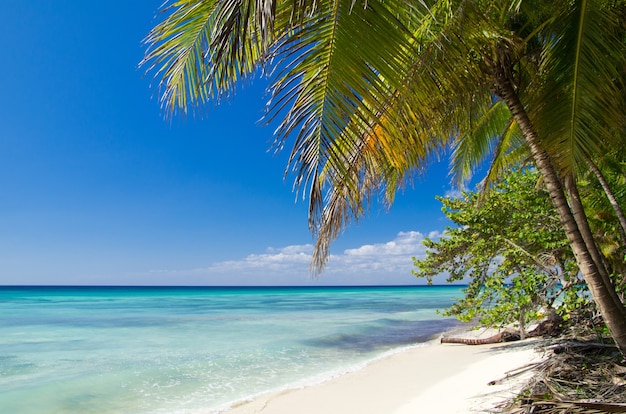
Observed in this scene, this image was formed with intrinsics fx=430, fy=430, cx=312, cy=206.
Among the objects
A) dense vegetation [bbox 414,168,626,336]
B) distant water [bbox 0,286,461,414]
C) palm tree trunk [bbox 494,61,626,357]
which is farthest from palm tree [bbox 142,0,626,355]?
distant water [bbox 0,286,461,414]

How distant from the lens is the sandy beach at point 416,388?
203 inches

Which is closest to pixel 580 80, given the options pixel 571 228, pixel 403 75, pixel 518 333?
pixel 571 228

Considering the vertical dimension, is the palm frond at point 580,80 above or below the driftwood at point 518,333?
above

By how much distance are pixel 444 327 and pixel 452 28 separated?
14.9 m

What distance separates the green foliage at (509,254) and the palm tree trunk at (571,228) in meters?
2.09

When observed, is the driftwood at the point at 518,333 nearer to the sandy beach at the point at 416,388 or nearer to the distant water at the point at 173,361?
Answer: the sandy beach at the point at 416,388

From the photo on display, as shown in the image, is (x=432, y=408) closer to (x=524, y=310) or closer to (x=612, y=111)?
(x=524, y=310)

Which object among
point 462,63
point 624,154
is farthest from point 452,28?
point 624,154

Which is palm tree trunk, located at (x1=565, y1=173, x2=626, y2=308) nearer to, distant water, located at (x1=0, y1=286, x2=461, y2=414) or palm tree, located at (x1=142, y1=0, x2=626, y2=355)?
palm tree, located at (x1=142, y1=0, x2=626, y2=355)

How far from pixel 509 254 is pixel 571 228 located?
3.33 m

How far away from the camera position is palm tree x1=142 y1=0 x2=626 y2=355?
2.21m

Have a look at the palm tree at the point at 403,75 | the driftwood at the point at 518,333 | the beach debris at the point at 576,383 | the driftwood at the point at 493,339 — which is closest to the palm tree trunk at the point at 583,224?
the palm tree at the point at 403,75

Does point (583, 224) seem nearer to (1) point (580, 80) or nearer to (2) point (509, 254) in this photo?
(1) point (580, 80)

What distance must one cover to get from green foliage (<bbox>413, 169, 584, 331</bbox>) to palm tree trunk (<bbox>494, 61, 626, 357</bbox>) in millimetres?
2093
